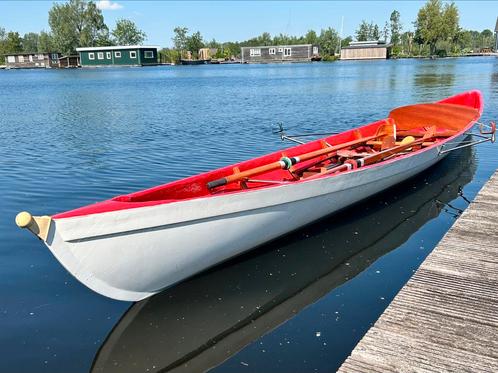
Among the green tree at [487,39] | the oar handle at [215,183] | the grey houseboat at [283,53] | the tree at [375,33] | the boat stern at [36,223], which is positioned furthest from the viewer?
the green tree at [487,39]

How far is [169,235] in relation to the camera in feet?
17.2

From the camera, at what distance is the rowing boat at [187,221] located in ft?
15.5

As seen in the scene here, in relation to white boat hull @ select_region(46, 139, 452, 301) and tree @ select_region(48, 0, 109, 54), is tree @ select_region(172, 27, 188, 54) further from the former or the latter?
white boat hull @ select_region(46, 139, 452, 301)

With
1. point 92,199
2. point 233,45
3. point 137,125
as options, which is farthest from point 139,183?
point 233,45

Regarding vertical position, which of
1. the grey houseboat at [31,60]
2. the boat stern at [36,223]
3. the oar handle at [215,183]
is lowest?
the oar handle at [215,183]

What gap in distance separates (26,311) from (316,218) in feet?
14.7

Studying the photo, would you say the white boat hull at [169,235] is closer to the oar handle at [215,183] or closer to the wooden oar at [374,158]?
the oar handle at [215,183]

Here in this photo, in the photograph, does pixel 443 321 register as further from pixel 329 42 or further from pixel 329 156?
pixel 329 42

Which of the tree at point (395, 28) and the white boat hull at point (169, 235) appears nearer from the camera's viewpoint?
the white boat hull at point (169, 235)

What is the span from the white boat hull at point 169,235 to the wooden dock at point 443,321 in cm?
206

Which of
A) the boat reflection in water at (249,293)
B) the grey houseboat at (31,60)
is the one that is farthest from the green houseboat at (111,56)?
the boat reflection in water at (249,293)

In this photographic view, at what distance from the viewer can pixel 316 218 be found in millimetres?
7551

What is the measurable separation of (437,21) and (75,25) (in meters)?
89.8

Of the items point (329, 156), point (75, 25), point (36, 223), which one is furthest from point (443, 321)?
point (75, 25)
